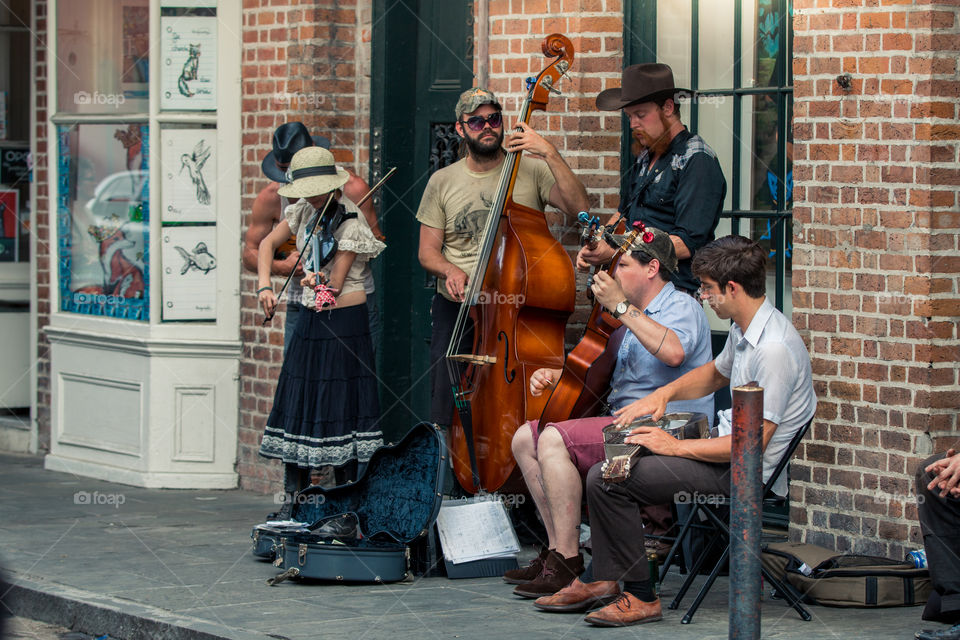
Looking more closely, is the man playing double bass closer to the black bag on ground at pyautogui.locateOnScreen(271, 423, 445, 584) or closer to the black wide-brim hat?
the black bag on ground at pyautogui.locateOnScreen(271, 423, 445, 584)

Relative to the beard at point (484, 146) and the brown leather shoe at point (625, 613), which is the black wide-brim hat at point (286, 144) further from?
the brown leather shoe at point (625, 613)

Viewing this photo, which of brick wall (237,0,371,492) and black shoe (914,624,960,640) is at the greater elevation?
brick wall (237,0,371,492)

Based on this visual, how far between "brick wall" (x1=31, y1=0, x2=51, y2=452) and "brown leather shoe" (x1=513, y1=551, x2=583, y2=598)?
521cm

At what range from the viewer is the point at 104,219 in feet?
31.6

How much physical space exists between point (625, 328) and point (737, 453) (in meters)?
1.72

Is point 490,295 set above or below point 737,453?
above

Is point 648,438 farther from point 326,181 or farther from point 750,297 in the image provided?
point 326,181

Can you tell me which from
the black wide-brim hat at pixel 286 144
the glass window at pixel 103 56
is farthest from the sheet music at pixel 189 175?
the black wide-brim hat at pixel 286 144

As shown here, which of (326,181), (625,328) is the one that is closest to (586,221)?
(625,328)

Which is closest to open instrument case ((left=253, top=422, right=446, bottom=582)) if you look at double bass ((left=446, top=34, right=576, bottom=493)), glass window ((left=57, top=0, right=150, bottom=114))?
double bass ((left=446, top=34, right=576, bottom=493))

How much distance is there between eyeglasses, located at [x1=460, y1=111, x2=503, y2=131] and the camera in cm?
720

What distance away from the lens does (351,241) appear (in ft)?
23.6

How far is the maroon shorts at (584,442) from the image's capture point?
612cm

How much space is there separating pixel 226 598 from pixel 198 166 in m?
3.42
